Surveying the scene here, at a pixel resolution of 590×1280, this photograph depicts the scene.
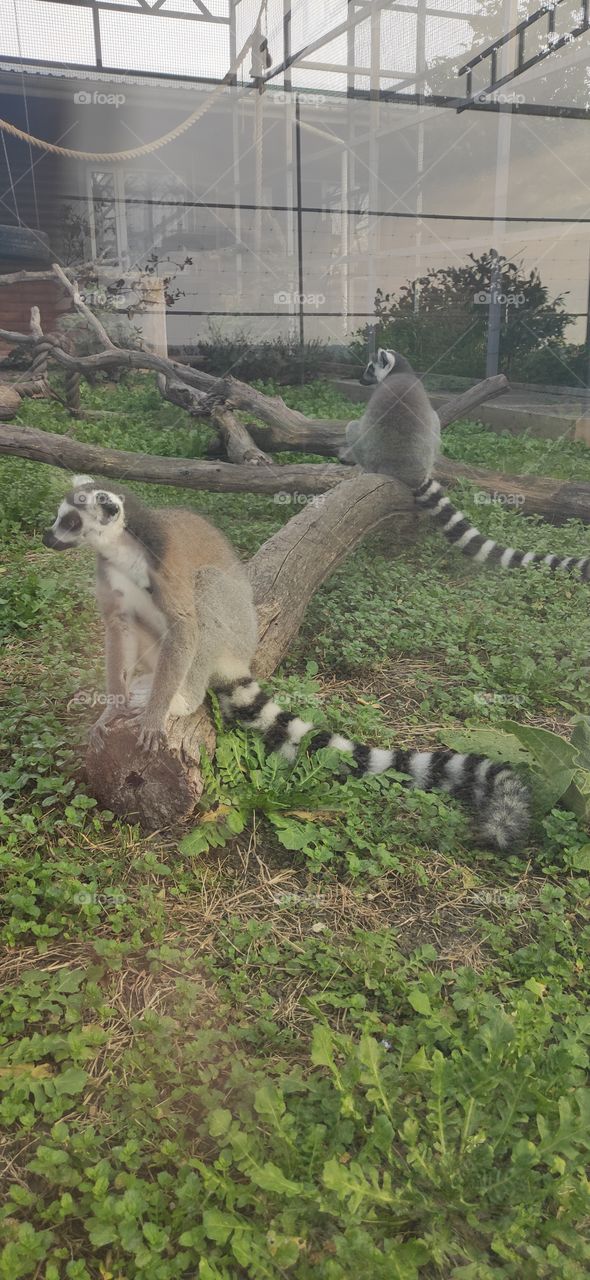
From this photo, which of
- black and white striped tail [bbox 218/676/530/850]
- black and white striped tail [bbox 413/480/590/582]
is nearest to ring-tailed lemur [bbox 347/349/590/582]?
black and white striped tail [bbox 413/480/590/582]

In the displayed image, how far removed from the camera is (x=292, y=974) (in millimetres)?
2012

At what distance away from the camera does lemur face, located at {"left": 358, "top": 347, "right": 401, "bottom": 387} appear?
10.3 feet

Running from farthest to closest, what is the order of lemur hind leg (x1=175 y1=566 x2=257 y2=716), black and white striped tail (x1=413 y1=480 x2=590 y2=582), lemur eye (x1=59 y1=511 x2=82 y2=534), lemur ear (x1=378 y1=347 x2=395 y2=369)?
1. black and white striped tail (x1=413 y1=480 x2=590 y2=582)
2. lemur ear (x1=378 y1=347 x2=395 y2=369)
3. lemur hind leg (x1=175 y1=566 x2=257 y2=716)
4. lemur eye (x1=59 y1=511 x2=82 y2=534)

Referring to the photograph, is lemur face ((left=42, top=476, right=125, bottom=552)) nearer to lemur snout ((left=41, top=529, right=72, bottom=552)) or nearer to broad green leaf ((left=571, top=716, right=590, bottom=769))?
lemur snout ((left=41, top=529, right=72, bottom=552))

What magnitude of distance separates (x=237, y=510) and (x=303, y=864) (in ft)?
5.37

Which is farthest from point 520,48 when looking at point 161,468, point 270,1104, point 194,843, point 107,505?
point 270,1104

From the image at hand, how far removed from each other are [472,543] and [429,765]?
151cm

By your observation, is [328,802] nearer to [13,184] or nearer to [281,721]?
[281,721]

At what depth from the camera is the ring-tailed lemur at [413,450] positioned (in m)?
3.36

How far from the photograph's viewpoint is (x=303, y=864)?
2373 mm

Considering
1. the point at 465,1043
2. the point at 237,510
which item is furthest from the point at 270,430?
the point at 465,1043

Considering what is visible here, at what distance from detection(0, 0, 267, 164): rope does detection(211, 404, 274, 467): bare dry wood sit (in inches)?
Result: 39.0

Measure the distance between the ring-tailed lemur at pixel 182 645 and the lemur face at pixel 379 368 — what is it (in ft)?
3.46

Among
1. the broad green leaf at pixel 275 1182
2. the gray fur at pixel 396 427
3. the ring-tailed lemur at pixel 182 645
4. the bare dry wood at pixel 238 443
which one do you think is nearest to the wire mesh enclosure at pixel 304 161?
the gray fur at pixel 396 427
